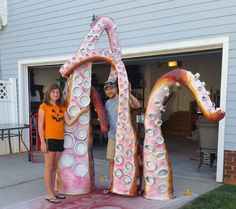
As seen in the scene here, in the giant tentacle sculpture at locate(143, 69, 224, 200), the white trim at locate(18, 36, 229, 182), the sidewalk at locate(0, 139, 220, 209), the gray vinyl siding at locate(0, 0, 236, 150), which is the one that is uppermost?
the gray vinyl siding at locate(0, 0, 236, 150)

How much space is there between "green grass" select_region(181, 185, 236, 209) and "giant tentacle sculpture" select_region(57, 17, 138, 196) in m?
0.85

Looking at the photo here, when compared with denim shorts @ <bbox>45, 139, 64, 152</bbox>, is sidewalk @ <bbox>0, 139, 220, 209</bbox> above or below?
below

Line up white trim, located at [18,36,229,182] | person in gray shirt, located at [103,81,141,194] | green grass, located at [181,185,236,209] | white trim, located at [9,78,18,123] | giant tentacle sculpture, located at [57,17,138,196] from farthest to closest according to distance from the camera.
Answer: white trim, located at [9,78,18,123] < white trim, located at [18,36,229,182] < person in gray shirt, located at [103,81,141,194] < giant tentacle sculpture, located at [57,17,138,196] < green grass, located at [181,185,236,209]

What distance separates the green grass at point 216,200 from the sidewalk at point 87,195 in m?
0.14

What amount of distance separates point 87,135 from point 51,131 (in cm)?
65

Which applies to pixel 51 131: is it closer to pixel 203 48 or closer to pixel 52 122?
pixel 52 122

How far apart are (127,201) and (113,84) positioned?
1.64 meters

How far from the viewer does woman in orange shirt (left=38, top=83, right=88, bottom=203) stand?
4141 mm

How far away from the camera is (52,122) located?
417cm

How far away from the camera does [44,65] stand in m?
8.28

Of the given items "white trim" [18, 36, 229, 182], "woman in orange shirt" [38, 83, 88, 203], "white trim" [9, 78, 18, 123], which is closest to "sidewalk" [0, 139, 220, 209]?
"woman in orange shirt" [38, 83, 88, 203]

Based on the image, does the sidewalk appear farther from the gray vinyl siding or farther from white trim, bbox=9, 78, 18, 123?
white trim, bbox=9, 78, 18, 123

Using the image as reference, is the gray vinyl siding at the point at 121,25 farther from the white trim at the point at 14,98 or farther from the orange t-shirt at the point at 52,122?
the orange t-shirt at the point at 52,122

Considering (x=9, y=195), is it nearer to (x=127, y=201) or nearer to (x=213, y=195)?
(x=127, y=201)
